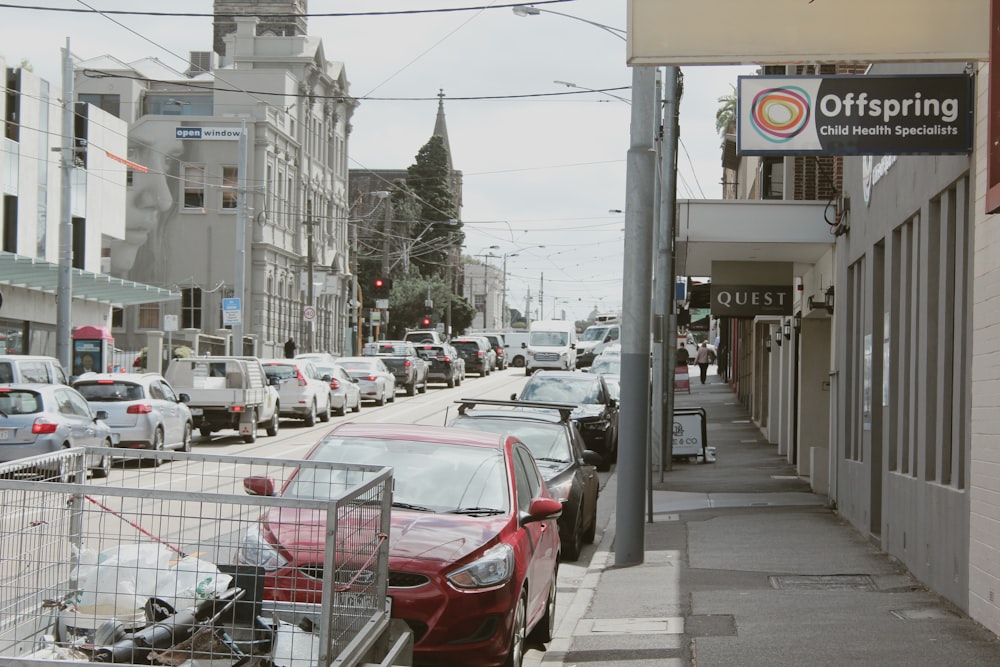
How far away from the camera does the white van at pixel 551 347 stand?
56.7 metres

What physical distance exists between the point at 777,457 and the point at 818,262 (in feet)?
17.7

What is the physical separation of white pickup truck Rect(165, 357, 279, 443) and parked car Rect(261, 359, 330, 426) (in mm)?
2301

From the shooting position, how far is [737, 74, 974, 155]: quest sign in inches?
372

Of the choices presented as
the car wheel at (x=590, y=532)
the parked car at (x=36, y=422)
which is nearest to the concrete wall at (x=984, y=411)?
the car wheel at (x=590, y=532)

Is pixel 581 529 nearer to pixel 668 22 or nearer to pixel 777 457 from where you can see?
pixel 668 22

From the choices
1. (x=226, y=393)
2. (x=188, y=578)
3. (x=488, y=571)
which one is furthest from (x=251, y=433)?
(x=188, y=578)

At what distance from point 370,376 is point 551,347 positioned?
19.8 metres

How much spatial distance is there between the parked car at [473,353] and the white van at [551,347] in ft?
6.88

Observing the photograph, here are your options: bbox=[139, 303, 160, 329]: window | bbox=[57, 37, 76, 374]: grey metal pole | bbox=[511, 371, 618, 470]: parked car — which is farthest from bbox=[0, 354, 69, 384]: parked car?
bbox=[139, 303, 160, 329]: window

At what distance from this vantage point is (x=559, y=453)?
14320 mm

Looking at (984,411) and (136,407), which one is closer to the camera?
(984,411)

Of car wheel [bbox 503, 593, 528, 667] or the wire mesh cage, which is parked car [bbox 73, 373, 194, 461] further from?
the wire mesh cage

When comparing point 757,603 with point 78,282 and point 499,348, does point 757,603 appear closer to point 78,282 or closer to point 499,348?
point 78,282

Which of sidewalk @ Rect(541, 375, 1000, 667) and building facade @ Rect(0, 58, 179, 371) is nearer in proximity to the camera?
sidewalk @ Rect(541, 375, 1000, 667)
